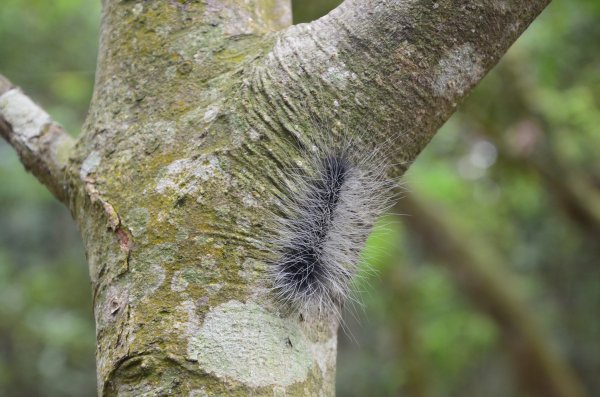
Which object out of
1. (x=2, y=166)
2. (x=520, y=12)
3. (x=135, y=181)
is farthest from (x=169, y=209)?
(x=2, y=166)

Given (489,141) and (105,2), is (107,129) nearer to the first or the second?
(105,2)

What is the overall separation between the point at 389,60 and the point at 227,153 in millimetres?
339

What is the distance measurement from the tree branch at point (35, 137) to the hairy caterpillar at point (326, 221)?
55cm

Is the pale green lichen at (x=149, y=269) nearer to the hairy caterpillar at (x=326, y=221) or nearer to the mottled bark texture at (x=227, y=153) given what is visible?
the mottled bark texture at (x=227, y=153)

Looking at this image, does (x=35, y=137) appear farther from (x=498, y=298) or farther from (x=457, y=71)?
(x=498, y=298)

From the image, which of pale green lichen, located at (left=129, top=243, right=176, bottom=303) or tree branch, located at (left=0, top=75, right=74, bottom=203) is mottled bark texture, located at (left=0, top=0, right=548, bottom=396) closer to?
pale green lichen, located at (left=129, top=243, right=176, bottom=303)

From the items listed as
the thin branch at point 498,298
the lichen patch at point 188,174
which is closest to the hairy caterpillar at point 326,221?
the lichen patch at point 188,174

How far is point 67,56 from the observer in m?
6.77

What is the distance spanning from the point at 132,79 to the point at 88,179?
22 centimetres

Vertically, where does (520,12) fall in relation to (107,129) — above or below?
below

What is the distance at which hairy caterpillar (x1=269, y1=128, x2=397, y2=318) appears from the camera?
4.07 ft

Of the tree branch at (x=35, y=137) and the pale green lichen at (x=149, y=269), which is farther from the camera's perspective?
the tree branch at (x=35, y=137)

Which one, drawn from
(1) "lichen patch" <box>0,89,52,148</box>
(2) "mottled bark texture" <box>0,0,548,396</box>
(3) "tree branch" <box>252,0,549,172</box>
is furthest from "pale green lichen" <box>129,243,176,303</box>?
(1) "lichen patch" <box>0,89,52,148</box>

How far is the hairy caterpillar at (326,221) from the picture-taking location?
1.24 meters
